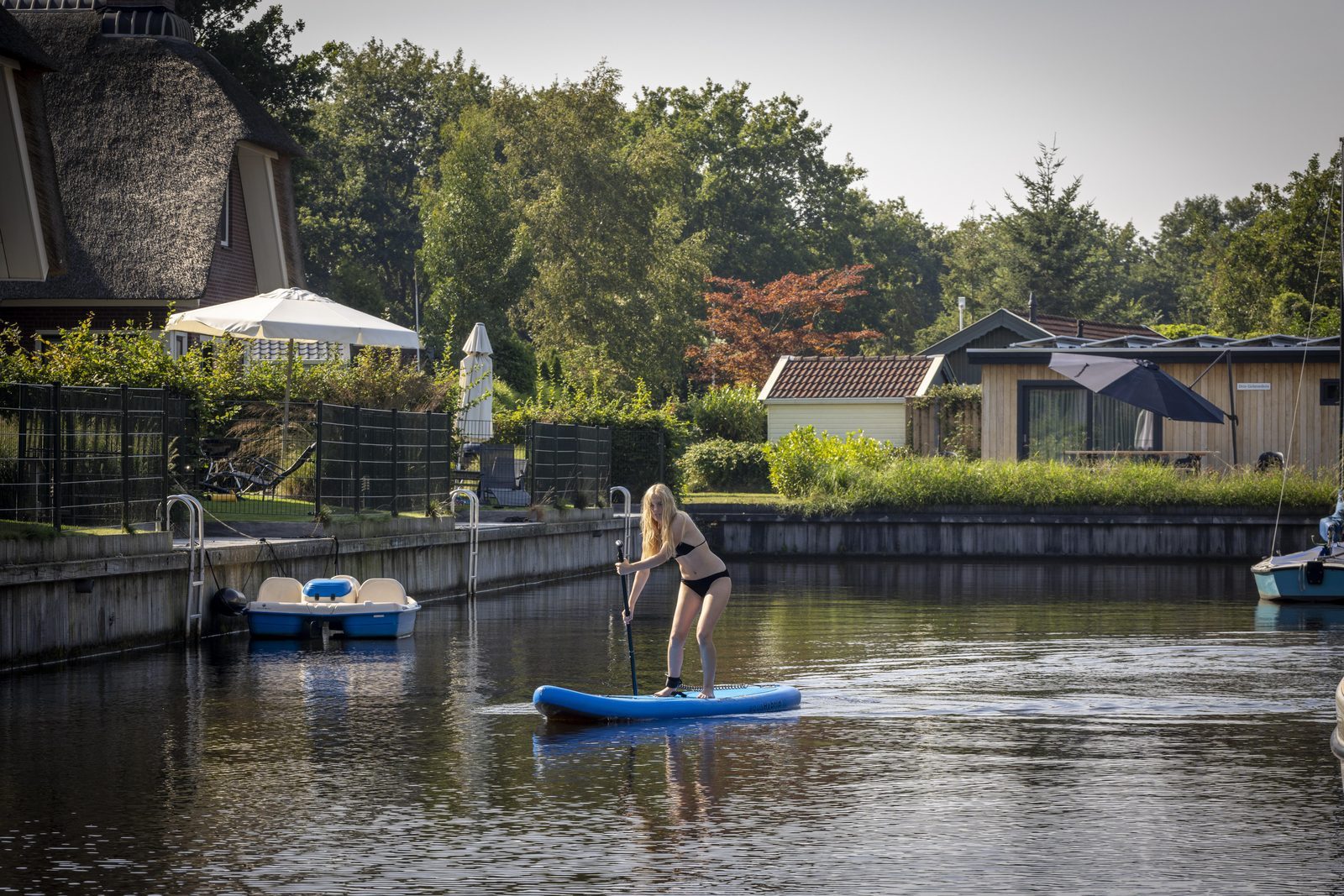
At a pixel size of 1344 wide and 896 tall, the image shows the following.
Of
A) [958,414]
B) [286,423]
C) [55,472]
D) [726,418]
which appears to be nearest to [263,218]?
[286,423]

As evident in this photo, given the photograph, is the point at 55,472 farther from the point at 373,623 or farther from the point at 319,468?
the point at 319,468

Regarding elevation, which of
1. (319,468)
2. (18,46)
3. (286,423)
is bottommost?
(319,468)

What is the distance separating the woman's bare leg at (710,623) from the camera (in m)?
14.0

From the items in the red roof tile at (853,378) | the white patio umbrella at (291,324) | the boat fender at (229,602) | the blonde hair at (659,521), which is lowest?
the boat fender at (229,602)

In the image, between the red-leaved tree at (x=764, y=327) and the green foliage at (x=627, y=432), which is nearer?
the green foliage at (x=627, y=432)

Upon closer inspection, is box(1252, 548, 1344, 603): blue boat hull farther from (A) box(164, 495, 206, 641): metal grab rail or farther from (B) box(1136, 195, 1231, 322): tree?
(B) box(1136, 195, 1231, 322): tree

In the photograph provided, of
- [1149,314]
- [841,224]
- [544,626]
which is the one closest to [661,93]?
[841,224]

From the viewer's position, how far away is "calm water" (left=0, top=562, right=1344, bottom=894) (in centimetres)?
873

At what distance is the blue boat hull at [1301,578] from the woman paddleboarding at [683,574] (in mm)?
14809

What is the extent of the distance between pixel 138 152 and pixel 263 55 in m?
14.9

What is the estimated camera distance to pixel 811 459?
4194 centimetres

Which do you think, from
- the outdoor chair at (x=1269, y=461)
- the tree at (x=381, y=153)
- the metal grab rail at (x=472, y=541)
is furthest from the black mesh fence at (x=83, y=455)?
the tree at (x=381, y=153)

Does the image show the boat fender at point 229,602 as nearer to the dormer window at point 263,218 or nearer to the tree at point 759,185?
the dormer window at point 263,218

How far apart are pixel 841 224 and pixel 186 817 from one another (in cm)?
7922
